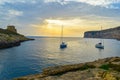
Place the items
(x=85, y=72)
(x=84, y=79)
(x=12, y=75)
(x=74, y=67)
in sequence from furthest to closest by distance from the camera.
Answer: (x=12, y=75), (x=74, y=67), (x=85, y=72), (x=84, y=79)

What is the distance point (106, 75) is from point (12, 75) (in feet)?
125

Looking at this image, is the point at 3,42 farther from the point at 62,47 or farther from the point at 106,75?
the point at 106,75

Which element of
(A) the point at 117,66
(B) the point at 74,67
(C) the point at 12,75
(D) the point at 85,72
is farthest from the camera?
(C) the point at 12,75

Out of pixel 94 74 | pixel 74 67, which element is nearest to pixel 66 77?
pixel 94 74

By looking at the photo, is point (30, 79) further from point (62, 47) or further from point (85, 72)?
point (62, 47)

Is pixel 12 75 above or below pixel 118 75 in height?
below

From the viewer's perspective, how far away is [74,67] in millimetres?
27547

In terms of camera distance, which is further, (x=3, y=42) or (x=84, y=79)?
(x=3, y=42)

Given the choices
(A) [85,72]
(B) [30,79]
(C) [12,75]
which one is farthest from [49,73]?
(C) [12,75]

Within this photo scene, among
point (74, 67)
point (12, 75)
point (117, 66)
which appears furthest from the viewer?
point (12, 75)

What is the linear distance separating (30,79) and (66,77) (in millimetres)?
4351

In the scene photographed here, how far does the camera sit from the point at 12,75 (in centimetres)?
5534

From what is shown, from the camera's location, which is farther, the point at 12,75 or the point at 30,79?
the point at 12,75

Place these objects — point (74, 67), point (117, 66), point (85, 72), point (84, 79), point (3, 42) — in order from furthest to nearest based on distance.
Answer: point (3, 42) → point (74, 67) → point (117, 66) → point (85, 72) → point (84, 79)
